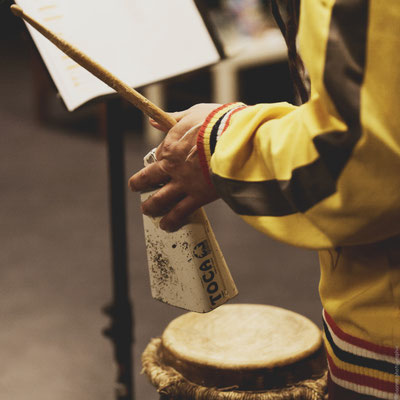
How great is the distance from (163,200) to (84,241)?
7.46 ft

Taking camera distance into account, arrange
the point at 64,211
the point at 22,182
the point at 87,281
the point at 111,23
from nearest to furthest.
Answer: the point at 111,23, the point at 87,281, the point at 64,211, the point at 22,182

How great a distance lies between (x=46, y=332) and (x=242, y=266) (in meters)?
0.87

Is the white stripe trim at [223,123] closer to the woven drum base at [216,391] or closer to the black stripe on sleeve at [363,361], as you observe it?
the black stripe on sleeve at [363,361]

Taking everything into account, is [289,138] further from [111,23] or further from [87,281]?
[87,281]

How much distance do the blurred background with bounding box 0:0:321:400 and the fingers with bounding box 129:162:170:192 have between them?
30 centimetres

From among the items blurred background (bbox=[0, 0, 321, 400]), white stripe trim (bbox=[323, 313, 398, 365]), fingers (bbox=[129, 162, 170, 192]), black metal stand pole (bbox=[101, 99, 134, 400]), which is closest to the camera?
white stripe trim (bbox=[323, 313, 398, 365])

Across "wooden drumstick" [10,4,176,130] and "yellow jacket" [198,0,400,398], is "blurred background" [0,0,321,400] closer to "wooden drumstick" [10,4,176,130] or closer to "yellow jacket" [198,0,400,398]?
"wooden drumstick" [10,4,176,130]

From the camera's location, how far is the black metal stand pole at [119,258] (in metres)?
1.51

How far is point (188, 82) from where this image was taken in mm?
5285

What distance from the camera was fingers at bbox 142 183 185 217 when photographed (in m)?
0.95

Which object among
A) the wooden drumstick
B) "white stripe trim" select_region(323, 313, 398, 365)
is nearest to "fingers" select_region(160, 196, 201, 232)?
the wooden drumstick

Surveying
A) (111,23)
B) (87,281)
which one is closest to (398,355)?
(111,23)

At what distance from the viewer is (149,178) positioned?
0.97 meters

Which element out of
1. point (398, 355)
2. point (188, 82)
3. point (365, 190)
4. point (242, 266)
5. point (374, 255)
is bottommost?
point (188, 82)
